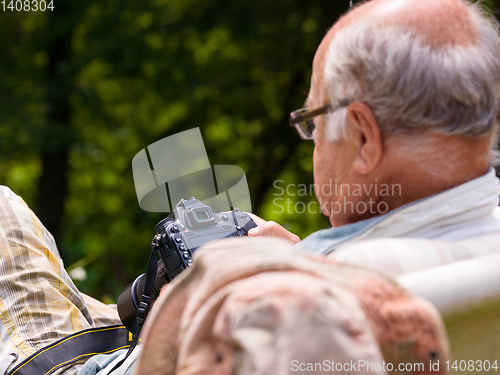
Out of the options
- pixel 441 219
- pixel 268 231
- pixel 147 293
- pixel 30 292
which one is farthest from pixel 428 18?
pixel 30 292

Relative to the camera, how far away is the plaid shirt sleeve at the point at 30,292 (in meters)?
1.43

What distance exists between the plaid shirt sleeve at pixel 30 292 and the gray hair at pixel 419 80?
1.01 metres

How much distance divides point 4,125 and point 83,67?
88cm

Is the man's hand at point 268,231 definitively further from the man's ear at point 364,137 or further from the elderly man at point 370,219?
the man's ear at point 364,137

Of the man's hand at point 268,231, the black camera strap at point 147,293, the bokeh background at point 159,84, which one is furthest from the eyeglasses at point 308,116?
the bokeh background at point 159,84

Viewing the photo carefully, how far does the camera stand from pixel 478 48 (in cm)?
83

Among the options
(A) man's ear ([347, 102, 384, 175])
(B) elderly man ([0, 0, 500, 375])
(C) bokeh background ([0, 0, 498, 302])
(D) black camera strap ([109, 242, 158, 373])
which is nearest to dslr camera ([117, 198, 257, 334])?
(D) black camera strap ([109, 242, 158, 373])

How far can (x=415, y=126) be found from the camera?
81 centimetres

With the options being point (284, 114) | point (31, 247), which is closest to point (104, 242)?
point (284, 114)

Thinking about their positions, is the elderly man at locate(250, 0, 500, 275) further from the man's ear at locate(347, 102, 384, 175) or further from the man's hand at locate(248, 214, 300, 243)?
the man's hand at locate(248, 214, 300, 243)

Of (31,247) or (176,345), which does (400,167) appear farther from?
(31,247)

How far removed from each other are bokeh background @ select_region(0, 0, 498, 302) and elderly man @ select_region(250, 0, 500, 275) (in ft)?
12.5

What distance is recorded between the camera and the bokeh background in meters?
4.80

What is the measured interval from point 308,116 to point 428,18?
10.1 inches
